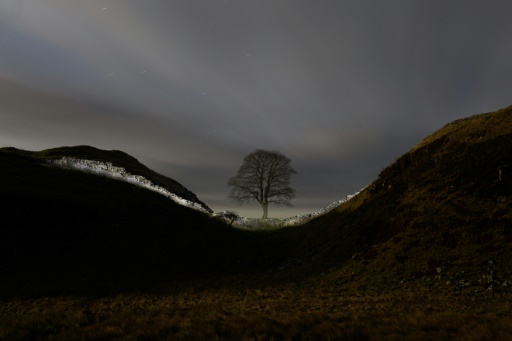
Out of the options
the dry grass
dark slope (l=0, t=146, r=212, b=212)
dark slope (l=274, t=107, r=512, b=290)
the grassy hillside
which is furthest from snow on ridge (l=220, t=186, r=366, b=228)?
the dry grass

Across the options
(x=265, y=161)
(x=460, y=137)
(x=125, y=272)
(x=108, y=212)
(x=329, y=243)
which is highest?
(x=265, y=161)

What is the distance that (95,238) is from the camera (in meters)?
32.2

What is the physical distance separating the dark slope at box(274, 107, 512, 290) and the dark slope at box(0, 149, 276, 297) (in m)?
10.8

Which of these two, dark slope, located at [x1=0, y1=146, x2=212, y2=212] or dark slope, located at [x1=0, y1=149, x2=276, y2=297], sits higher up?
dark slope, located at [x1=0, y1=146, x2=212, y2=212]

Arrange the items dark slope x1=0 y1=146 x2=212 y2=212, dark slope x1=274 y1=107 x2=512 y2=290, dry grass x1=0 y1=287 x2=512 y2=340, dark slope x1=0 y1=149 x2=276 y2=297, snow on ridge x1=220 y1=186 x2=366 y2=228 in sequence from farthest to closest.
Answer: dark slope x1=0 y1=146 x2=212 y2=212 → snow on ridge x1=220 y1=186 x2=366 y2=228 → dark slope x1=0 y1=149 x2=276 y2=297 → dark slope x1=274 y1=107 x2=512 y2=290 → dry grass x1=0 y1=287 x2=512 y2=340

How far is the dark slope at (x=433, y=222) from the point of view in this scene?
64.2 ft

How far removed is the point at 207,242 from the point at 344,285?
67.3 ft

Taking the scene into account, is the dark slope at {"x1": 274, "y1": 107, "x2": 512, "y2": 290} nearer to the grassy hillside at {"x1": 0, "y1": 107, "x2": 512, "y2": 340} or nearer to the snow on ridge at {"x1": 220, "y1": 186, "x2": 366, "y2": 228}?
the grassy hillside at {"x1": 0, "y1": 107, "x2": 512, "y2": 340}

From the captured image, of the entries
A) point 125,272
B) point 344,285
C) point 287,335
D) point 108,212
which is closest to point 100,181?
point 108,212

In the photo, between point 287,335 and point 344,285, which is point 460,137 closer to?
point 344,285

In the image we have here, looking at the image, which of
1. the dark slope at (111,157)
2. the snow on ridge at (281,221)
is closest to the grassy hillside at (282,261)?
the snow on ridge at (281,221)

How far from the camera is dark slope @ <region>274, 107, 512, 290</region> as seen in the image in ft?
64.2

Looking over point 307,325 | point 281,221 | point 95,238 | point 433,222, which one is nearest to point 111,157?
point 281,221

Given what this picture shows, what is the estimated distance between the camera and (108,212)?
124 ft
